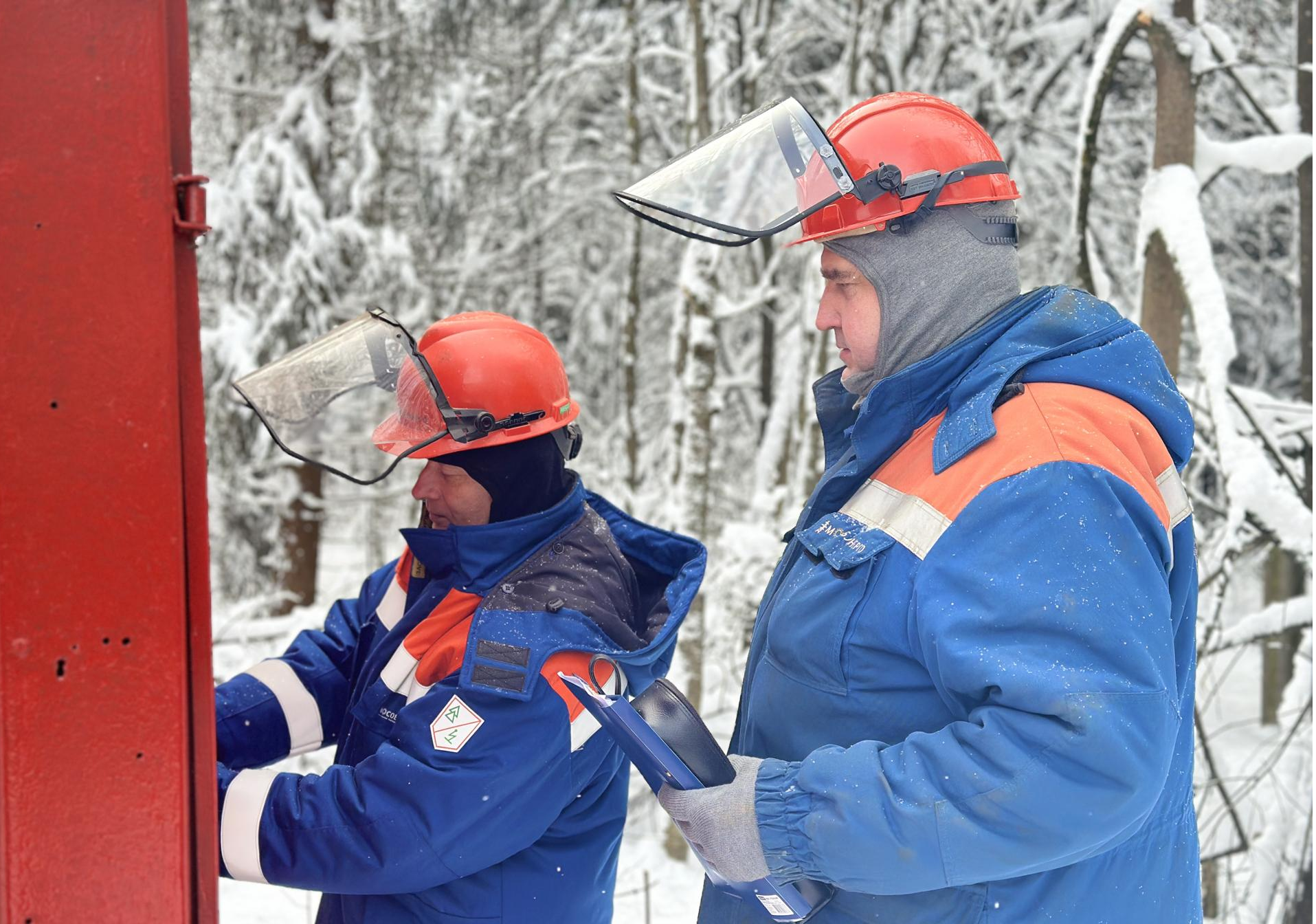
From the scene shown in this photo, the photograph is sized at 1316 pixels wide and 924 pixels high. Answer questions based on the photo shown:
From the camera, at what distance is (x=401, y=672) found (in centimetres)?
220

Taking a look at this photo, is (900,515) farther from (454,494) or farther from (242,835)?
(242,835)

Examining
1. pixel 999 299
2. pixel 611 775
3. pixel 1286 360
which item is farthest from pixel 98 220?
pixel 1286 360

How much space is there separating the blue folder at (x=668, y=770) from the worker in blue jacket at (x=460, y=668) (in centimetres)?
30

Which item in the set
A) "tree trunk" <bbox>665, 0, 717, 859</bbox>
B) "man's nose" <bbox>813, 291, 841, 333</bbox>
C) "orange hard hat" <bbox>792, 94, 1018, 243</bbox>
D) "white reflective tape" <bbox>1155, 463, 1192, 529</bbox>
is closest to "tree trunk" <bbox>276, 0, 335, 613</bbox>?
"tree trunk" <bbox>665, 0, 717, 859</bbox>

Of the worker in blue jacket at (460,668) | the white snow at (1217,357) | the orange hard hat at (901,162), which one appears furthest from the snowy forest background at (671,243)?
the orange hard hat at (901,162)

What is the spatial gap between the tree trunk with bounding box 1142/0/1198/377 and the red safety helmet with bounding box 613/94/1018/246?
295 cm

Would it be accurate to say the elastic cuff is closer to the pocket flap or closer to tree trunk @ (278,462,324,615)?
the pocket flap

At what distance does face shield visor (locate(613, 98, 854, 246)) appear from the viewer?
1.79m

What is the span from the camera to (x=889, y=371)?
6.29ft

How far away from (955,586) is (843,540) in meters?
0.26

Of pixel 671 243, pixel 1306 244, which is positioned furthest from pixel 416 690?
pixel 671 243

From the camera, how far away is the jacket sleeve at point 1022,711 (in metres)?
1.43

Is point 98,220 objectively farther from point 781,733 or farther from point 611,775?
point 611,775

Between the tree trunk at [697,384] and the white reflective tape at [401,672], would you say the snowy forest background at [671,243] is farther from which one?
the white reflective tape at [401,672]
